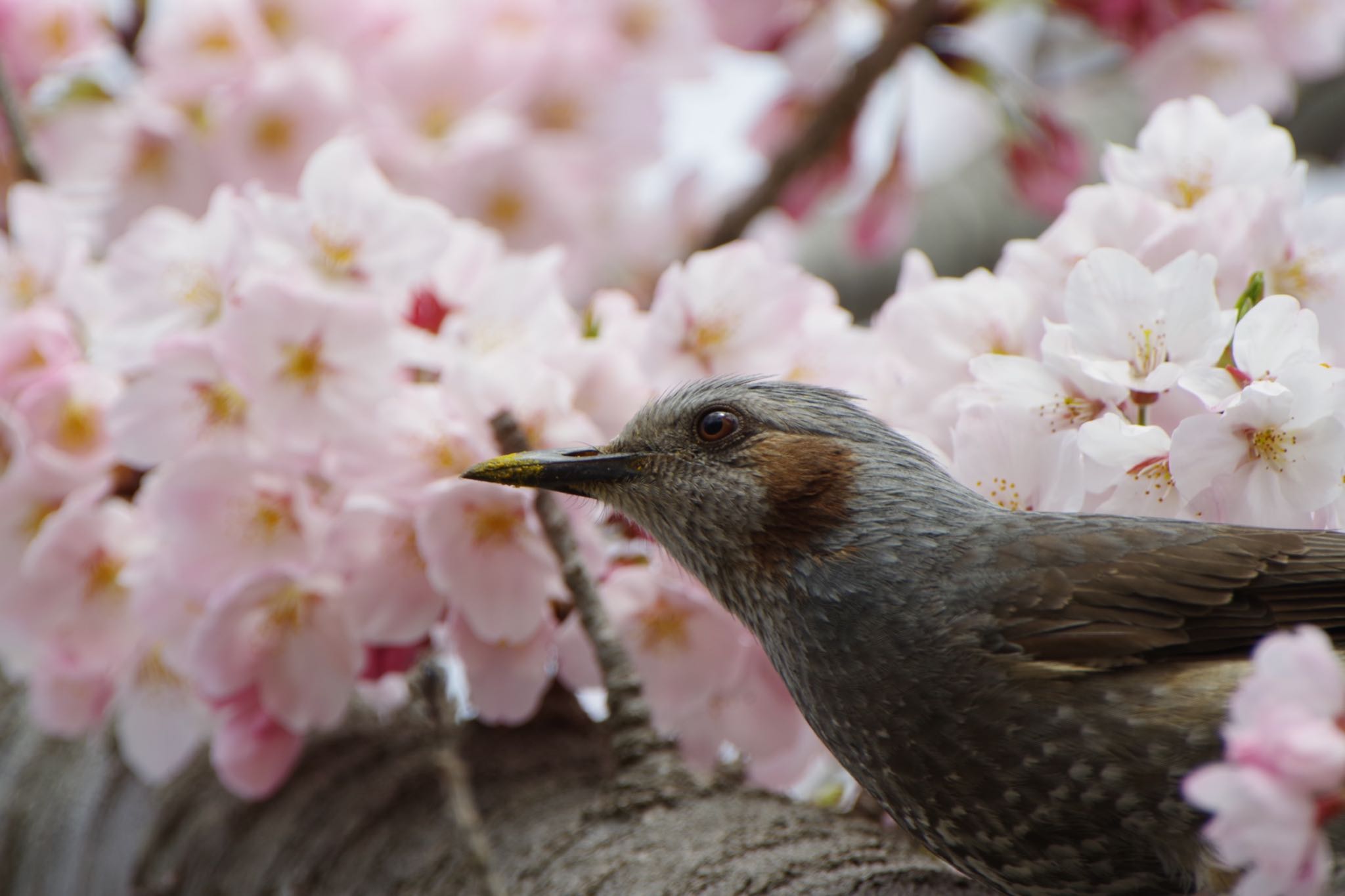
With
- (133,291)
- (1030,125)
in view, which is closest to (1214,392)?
(133,291)

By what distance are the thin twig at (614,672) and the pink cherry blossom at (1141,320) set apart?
1.97ft

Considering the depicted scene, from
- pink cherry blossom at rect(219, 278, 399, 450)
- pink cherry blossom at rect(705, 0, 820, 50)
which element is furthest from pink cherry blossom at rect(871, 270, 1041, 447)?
pink cherry blossom at rect(705, 0, 820, 50)

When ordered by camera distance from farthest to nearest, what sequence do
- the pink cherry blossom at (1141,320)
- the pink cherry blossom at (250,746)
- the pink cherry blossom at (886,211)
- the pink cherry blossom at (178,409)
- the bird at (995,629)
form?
1. the pink cherry blossom at (886,211)
2. the pink cherry blossom at (250,746)
3. the pink cherry blossom at (178,409)
4. the pink cherry blossom at (1141,320)
5. the bird at (995,629)

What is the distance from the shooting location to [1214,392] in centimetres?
124

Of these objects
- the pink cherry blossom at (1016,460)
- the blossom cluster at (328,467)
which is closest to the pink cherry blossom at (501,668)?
the blossom cluster at (328,467)

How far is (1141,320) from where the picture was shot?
4.32ft

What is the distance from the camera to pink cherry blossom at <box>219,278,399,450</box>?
1582mm

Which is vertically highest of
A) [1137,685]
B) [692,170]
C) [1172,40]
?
[1172,40]

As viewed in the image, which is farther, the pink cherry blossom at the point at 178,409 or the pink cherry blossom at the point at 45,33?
the pink cherry blossom at the point at 45,33

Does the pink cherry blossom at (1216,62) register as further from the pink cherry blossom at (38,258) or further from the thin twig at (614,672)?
the pink cherry blossom at (38,258)

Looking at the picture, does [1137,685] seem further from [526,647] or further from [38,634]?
[38,634]

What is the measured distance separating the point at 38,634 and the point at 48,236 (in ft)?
1.81

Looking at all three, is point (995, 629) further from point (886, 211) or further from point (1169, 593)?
point (886, 211)

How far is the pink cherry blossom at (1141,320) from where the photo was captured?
4.20 ft
